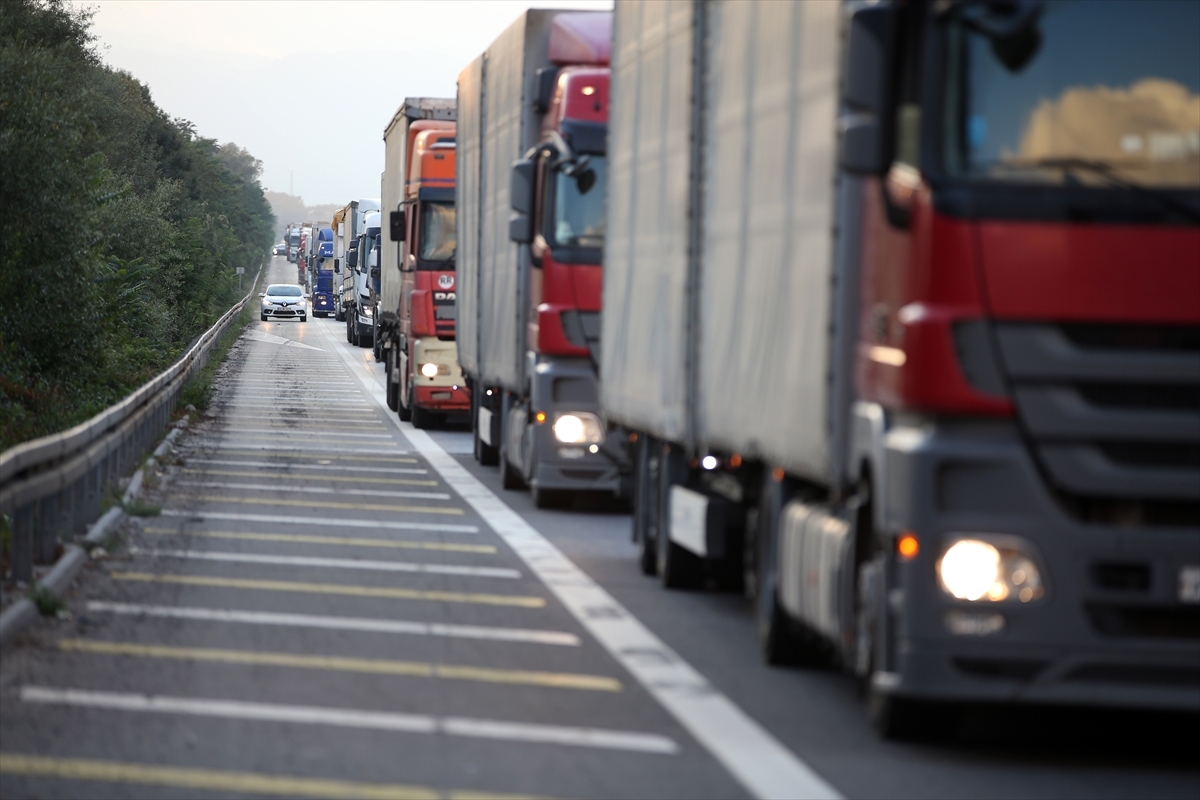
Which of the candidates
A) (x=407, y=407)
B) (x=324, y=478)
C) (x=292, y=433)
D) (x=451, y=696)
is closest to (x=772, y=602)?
(x=451, y=696)

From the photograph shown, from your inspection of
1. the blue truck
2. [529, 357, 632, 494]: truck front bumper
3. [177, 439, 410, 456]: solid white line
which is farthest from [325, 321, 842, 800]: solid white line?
the blue truck

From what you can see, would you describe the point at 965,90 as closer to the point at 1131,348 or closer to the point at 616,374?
the point at 1131,348

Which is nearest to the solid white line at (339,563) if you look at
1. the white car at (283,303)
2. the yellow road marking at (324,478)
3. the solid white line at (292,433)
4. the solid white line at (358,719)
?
the solid white line at (358,719)

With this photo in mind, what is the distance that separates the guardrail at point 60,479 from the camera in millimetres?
10664

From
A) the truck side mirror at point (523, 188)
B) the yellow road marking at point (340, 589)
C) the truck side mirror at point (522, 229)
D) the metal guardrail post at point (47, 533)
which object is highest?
the truck side mirror at point (523, 188)

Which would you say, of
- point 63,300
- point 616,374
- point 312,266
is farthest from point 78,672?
point 312,266

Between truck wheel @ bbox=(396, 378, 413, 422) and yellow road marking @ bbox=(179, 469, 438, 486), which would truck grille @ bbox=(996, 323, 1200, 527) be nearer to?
yellow road marking @ bbox=(179, 469, 438, 486)

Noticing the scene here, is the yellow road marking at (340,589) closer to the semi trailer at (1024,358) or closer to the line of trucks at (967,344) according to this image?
the line of trucks at (967,344)

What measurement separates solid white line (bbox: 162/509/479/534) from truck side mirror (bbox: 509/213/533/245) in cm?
242

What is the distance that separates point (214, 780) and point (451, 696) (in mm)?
1851

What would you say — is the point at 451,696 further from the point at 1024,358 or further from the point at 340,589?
the point at 340,589

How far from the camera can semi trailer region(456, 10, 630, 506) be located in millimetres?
15906

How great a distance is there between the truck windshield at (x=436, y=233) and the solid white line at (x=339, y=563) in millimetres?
13711

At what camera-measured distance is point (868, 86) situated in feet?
23.4
